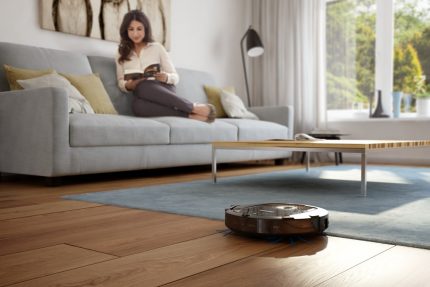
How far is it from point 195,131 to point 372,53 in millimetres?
2518

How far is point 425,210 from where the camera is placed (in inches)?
68.9

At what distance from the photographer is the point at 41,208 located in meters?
1.87

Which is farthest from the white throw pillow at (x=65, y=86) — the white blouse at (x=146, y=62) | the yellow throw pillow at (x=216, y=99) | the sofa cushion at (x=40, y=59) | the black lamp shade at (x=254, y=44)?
the black lamp shade at (x=254, y=44)

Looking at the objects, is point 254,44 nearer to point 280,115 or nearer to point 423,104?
point 280,115

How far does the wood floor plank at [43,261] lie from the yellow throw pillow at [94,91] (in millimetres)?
2097

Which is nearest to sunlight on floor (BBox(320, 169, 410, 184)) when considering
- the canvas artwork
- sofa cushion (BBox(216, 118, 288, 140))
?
sofa cushion (BBox(216, 118, 288, 140))

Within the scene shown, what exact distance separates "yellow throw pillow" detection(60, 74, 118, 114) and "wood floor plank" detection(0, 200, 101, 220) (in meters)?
1.30

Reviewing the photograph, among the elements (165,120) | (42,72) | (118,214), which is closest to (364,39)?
(165,120)

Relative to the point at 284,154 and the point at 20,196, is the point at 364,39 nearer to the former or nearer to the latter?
the point at 284,154

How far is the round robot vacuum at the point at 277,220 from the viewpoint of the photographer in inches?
48.4

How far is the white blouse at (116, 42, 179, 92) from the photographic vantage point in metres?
3.62

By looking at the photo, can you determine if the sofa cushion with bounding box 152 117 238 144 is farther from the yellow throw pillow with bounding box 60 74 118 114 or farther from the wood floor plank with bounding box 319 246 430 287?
the wood floor plank with bounding box 319 246 430 287

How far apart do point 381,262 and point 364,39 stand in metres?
4.29

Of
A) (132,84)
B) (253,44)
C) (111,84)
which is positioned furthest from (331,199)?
(253,44)
